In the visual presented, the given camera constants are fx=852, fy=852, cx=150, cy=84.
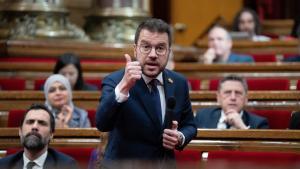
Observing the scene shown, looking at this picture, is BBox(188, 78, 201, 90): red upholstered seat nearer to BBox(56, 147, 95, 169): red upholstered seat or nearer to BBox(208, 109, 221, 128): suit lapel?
BBox(208, 109, 221, 128): suit lapel

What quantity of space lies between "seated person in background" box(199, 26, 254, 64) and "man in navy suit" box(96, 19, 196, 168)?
10.9 ft

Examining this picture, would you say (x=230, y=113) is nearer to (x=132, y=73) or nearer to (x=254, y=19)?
(x=132, y=73)

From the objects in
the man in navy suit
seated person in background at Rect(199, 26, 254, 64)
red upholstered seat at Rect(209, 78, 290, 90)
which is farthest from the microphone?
seated person in background at Rect(199, 26, 254, 64)

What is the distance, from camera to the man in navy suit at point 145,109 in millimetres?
2459

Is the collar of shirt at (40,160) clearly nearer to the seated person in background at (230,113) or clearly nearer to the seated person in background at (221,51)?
the seated person in background at (230,113)

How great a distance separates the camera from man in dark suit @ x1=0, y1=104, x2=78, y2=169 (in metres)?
3.15

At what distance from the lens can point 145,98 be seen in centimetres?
253

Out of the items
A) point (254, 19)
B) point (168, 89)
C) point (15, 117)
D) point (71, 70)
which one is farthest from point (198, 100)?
point (254, 19)

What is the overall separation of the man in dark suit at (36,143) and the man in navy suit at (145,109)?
58 centimetres

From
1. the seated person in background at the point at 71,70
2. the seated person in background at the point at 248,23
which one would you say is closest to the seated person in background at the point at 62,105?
the seated person in background at the point at 71,70

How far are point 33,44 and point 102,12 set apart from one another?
742 millimetres

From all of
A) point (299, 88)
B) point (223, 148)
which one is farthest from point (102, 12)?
point (223, 148)

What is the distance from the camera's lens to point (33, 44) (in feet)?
19.7

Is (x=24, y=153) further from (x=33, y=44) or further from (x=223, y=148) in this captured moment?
(x=33, y=44)
